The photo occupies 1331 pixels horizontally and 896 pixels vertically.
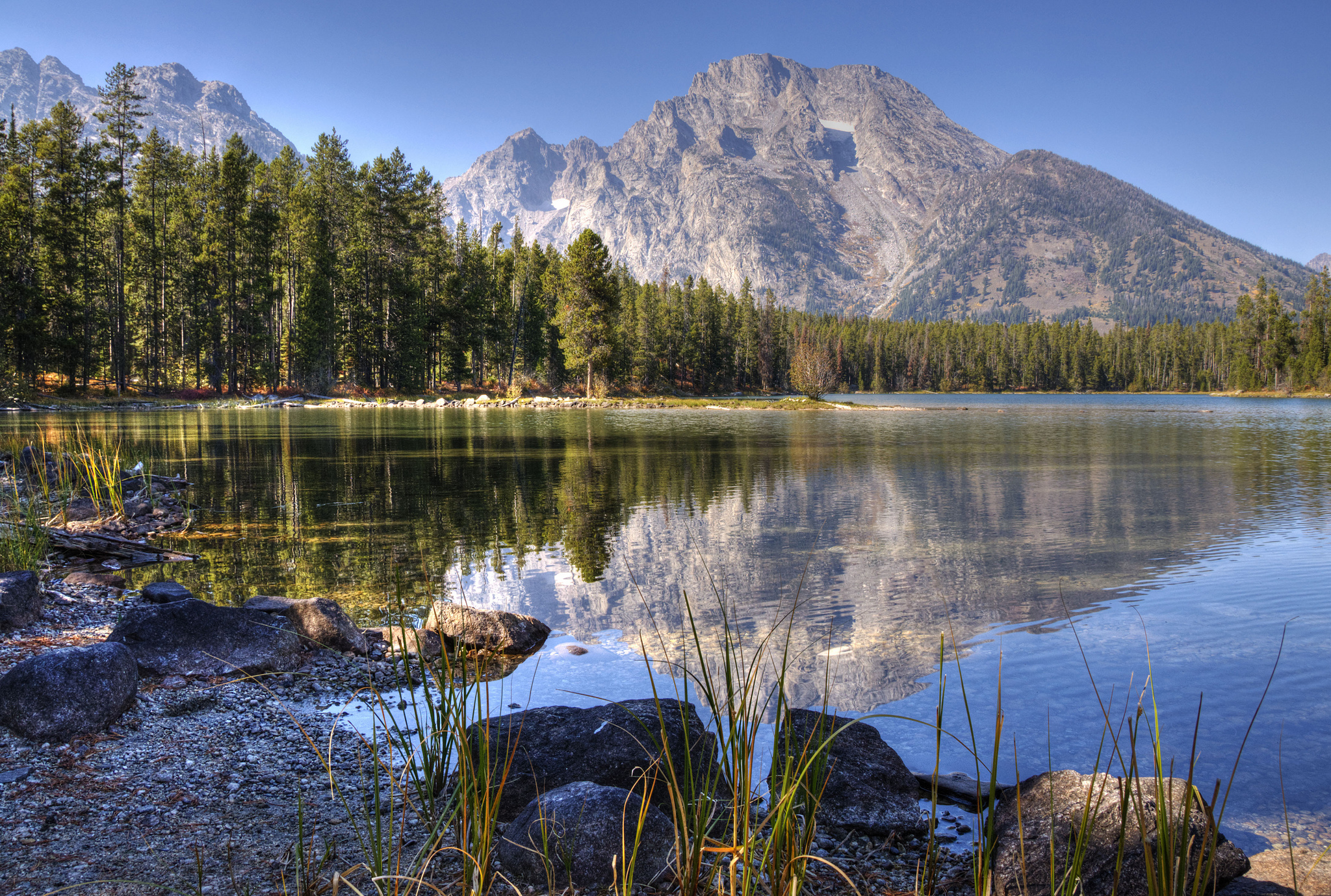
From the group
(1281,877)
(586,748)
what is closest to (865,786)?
(586,748)

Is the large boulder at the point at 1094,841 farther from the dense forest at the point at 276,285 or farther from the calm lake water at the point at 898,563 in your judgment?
the dense forest at the point at 276,285

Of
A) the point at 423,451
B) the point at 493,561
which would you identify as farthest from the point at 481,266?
the point at 493,561

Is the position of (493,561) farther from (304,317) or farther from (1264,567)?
(304,317)

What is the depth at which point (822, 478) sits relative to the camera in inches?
736

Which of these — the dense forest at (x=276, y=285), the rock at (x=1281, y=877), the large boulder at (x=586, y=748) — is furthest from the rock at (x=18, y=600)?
the dense forest at (x=276, y=285)

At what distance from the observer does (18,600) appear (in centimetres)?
594

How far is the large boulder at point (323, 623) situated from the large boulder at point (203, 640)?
0.82 ft

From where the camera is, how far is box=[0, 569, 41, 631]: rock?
5758mm

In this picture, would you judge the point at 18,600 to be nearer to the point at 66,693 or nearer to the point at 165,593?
the point at 165,593

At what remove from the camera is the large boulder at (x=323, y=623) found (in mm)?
6172

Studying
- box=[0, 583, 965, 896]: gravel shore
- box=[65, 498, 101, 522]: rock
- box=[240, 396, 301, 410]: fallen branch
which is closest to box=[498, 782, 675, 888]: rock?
box=[0, 583, 965, 896]: gravel shore

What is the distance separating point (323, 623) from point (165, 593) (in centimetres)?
179

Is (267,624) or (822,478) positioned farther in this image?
(822,478)

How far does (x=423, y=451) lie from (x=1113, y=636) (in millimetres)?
21508
